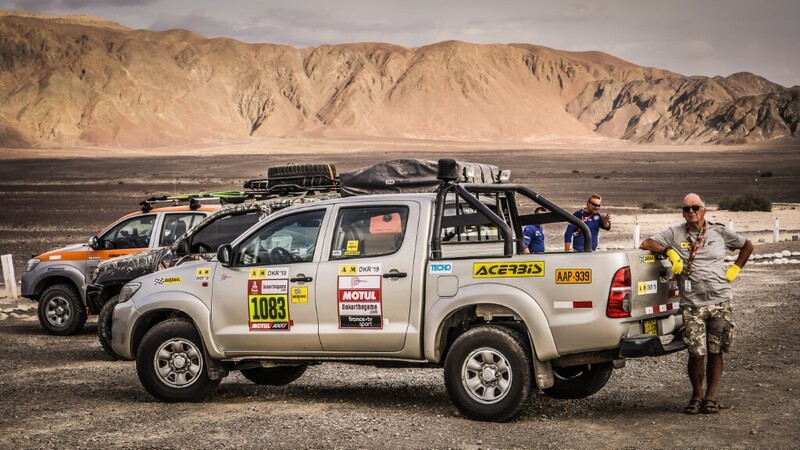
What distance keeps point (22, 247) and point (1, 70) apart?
169356 millimetres

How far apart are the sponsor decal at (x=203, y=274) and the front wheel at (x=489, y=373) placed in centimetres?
239

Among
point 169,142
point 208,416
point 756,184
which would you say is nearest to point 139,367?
point 208,416

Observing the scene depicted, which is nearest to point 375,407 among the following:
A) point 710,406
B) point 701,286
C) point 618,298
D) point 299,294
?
point 299,294

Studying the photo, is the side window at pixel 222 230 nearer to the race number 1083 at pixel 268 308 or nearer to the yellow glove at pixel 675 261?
the race number 1083 at pixel 268 308

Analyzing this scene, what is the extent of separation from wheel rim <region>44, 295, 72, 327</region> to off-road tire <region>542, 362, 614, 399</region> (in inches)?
320

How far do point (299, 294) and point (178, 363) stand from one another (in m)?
1.38

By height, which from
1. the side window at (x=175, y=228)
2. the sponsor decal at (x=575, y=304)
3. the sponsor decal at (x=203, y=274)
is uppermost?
the side window at (x=175, y=228)

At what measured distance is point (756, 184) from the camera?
6794cm

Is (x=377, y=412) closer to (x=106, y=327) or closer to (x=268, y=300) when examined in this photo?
(x=268, y=300)

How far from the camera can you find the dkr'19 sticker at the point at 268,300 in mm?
9133

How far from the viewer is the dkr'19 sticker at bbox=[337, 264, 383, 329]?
344 inches

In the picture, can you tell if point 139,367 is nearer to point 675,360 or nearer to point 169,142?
point 675,360

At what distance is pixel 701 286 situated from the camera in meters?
8.37

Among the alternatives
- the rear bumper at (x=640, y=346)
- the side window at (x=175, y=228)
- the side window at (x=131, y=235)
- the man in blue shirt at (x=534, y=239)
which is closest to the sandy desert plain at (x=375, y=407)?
the rear bumper at (x=640, y=346)
